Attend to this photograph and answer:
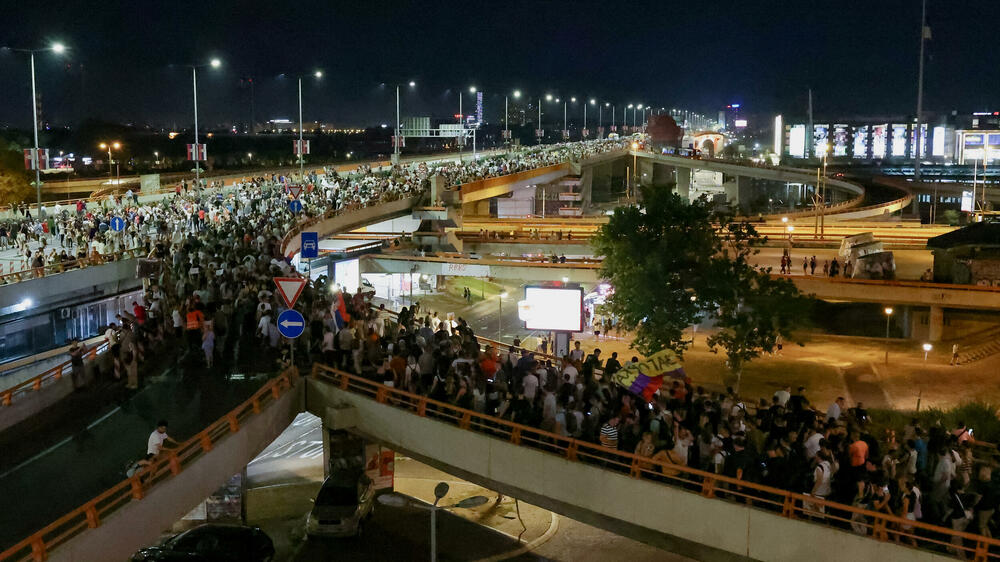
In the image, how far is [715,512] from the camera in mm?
14203

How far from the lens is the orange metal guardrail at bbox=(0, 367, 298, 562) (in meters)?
10.3

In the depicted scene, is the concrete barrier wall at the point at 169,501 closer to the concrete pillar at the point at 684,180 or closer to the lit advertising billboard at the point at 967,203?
the lit advertising billboard at the point at 967,203

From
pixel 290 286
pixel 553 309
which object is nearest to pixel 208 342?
pixel 290 286

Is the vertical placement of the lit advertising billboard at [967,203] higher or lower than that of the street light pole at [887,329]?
higher

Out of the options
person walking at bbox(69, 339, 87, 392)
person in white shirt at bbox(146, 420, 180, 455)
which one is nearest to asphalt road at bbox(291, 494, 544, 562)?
person walking at bbox(69, 339, 87, 392)

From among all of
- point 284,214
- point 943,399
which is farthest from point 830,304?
point 284,214

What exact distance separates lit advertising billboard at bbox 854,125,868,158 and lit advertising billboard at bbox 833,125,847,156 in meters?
2.52

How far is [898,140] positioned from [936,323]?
515 ft

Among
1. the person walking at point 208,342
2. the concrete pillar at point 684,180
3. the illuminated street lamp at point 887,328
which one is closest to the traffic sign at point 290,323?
the person walking at point 208,342

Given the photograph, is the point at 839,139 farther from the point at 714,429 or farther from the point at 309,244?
the point at 714,429

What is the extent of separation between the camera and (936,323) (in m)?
39.6

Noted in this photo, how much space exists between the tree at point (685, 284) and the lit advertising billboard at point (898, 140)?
164308 millimetres

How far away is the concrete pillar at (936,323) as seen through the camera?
39.5 m

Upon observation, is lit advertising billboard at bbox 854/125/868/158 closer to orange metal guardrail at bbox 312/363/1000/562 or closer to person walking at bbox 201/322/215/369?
orange metal guardrail at bbox 312/363/1000/562
